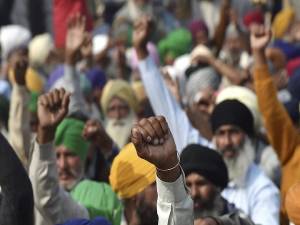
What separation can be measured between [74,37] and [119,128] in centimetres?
117

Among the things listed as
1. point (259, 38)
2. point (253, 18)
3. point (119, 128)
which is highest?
point (259, 38)

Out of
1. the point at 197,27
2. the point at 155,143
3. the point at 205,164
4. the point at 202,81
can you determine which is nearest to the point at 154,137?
the point at 155,143

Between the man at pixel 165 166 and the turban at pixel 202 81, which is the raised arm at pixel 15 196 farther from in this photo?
the turban at pixel 202 81

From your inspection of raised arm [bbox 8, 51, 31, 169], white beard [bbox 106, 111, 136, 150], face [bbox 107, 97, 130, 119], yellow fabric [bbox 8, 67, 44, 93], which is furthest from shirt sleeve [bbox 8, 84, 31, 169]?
yellow fabric [bbox 8, 67, 44, 93]

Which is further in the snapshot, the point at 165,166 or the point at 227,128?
the point at 227,128

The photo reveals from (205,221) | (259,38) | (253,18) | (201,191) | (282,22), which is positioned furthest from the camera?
(253,18)

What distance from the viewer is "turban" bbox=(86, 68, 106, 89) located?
11.0 metres

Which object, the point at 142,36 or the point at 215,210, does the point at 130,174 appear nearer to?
the point at 215,210

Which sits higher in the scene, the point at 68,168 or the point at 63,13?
the point at 68,168

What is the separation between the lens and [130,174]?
6.03 meters

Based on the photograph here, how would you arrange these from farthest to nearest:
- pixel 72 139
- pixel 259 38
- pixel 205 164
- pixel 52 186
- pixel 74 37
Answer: pixel 74 37 < pixel 259 38 < pixel 72 139 < pixel 205 164 < pixel 52 186

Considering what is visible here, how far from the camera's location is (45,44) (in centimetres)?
1343

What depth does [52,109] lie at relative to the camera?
579 cm

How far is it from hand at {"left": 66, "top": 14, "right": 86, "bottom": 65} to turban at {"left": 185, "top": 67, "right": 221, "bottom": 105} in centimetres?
160
